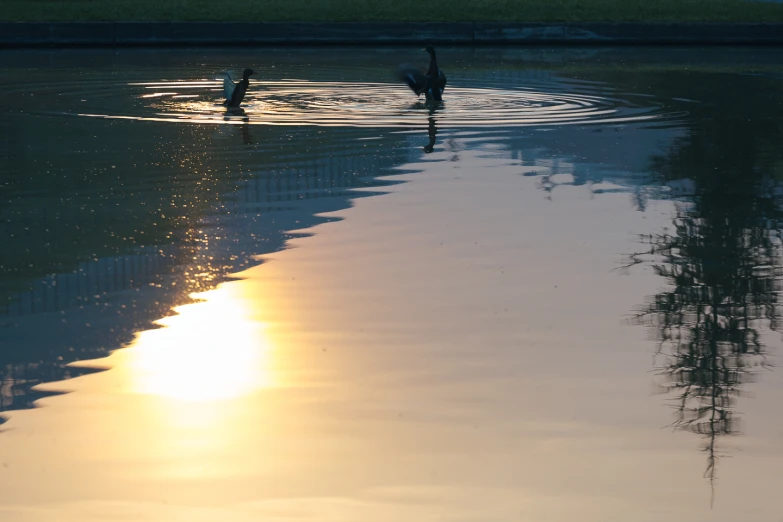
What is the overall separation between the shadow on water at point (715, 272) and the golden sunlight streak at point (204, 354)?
6.13ft

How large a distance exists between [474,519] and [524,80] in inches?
720

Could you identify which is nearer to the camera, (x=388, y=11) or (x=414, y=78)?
(x=414, y=78)

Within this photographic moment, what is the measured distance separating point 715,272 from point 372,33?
23.6 metres

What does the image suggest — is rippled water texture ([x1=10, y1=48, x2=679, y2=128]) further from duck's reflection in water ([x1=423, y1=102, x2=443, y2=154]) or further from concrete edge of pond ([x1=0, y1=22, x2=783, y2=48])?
concrete edge of pond ([x1=0, y1=22, x2=783, y2=48])

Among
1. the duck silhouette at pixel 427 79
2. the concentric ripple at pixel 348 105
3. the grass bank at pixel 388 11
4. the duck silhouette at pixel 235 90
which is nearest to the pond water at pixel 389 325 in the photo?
the concentric ripple at pixel 348 105

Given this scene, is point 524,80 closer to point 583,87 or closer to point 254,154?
point 583,87

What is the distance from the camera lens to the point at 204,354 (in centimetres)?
664

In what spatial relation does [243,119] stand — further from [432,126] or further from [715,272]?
[715,272]

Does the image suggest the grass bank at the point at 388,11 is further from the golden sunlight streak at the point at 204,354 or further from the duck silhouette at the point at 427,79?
the golden sunlight streak at the point at 204,354

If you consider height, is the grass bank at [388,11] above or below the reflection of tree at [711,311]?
above

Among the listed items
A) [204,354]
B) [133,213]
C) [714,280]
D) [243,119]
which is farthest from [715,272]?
[243,119]

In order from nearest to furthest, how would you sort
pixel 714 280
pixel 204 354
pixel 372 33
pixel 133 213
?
pixel 204 354 < pixel 714 280 < pixel 133 213 < pixel 372 33

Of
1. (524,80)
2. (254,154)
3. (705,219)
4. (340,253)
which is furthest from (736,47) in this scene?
(340,253)

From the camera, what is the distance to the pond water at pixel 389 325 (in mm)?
5090
